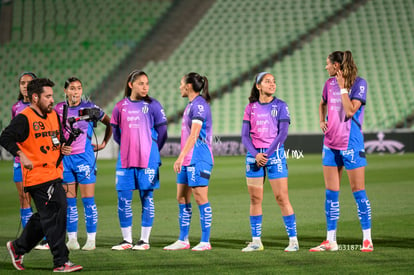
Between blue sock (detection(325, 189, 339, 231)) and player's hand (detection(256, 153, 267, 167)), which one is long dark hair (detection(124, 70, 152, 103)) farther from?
blue sock (detection(325, 189, 339, 231))

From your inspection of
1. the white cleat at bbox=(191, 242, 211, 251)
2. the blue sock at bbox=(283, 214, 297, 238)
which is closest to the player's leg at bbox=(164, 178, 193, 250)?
the white cleat at bbox=(191, 242, 211, 251)

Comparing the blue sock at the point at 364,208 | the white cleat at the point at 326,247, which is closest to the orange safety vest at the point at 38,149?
the white cleat at the point at 326,247

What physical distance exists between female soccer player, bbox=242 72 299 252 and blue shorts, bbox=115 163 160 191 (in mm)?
1144

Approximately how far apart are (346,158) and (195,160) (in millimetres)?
1726

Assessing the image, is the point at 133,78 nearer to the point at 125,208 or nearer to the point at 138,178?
the point at 138,178

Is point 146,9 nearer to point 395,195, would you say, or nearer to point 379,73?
point 379,73

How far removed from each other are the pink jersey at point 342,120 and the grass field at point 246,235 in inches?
47.4

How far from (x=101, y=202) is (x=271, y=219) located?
4.08 meters

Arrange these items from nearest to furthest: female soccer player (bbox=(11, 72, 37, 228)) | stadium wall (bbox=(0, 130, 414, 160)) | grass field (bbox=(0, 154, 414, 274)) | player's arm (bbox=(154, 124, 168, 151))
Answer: grass field (bbox=(0, 154, 414, 274)) < player's arm (bbox=(154, 124, 168, 151)) < female soccer player (bbox=(11, 72, 37, 228)) < stadium wall (bbox=(0, 130, 414, 160))

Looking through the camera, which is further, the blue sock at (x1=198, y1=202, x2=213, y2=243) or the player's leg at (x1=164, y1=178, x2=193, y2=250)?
the player's leg at (x1=164, y1=178, x2=193, y2=250)

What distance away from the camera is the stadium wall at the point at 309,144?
25.0 m

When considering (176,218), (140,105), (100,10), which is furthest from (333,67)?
(100,10)

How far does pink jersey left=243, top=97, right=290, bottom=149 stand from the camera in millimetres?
7680

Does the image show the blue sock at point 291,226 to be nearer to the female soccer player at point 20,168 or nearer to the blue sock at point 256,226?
the blue sock at point 256,226
